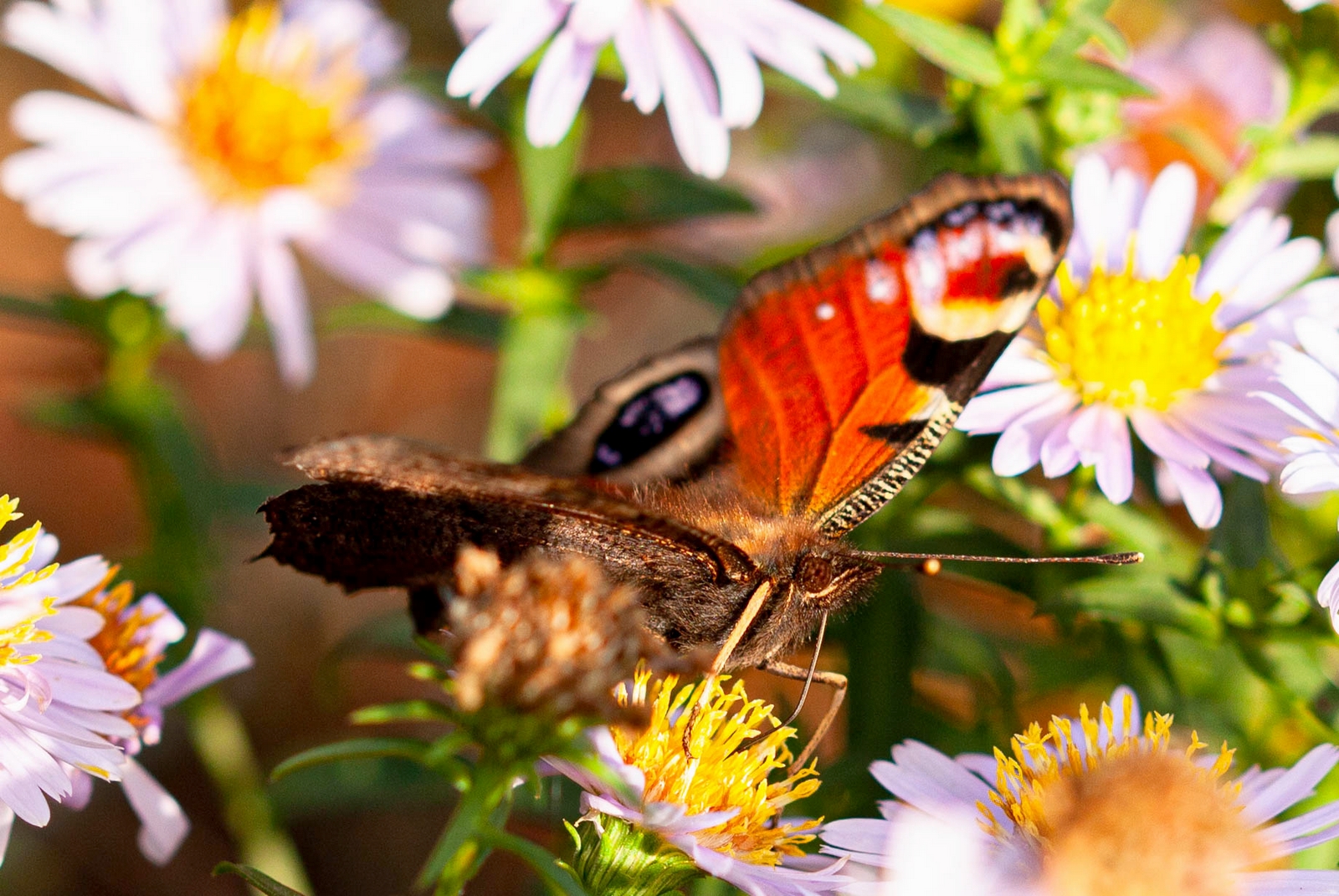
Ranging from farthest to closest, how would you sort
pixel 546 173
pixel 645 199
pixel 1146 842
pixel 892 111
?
1. pixel 645 199
2. pixel 546 173
3. pixel 892 111
4. pixel 1146 842

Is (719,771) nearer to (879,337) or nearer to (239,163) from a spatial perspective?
(879,337)

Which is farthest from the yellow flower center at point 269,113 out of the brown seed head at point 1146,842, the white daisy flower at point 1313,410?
the brown seed head at point 1146,842

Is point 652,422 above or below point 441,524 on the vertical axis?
above

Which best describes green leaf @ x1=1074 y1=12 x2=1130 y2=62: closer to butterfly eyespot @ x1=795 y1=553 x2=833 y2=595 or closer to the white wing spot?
the white wing spot

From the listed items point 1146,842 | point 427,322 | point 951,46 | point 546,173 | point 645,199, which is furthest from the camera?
point 427,322

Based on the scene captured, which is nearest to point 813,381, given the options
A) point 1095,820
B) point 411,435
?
point 1095,820

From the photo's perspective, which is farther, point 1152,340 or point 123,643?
point 1152,340

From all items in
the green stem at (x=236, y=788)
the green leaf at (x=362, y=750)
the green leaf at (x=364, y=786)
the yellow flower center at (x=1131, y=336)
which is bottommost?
the green stem at (x=236, y=788)

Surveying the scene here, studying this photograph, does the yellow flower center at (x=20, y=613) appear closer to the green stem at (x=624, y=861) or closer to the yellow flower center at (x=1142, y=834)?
the green stem at (x=624, y=861)
